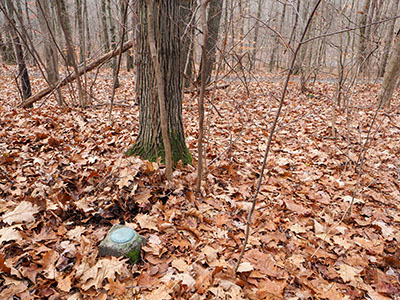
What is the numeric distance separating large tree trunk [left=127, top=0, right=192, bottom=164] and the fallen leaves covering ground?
0.25 metres

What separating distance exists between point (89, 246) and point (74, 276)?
250mm

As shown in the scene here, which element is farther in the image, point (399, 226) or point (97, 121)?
point (97, 121)

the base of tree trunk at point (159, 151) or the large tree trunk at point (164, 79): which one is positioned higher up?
the large tree trunk at point (164, 79)

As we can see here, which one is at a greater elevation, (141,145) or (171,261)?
(141,145)

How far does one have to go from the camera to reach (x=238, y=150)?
146 inches

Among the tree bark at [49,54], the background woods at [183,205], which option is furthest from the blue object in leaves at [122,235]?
the tree bark at [49,54]

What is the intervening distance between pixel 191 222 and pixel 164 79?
147 cm

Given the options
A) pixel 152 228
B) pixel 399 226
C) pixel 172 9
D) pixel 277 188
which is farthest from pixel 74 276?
pixel 399 226

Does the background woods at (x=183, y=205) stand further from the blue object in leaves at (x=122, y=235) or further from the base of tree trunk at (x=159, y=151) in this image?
the blue object in leaves at (x=122, y=235)

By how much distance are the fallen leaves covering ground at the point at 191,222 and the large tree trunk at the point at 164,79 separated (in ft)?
Answer: 0.82

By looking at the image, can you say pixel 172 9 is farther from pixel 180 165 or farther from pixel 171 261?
pixel 171 261

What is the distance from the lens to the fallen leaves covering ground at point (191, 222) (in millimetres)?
1728

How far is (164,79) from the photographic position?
259 centimetres

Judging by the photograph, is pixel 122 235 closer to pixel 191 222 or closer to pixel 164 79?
pixel 191 222
